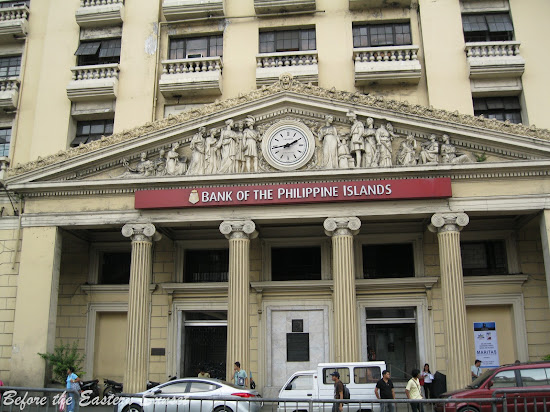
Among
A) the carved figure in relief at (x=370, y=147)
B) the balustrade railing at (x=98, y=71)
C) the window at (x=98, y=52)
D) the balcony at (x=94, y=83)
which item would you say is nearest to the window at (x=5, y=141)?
the balcony at (x=94, y=83)

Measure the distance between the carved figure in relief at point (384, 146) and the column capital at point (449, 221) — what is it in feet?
8.27

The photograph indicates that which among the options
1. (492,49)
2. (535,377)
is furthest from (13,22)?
(535,377)

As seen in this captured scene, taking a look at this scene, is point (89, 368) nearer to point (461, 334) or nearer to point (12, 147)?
point (12, 147)

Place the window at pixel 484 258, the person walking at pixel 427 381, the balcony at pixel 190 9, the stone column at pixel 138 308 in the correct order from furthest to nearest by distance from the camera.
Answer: the balcony at pixel 190 9 < the window at pixel 484 258 < the person walking at pixel 427 381 < the stone column at pixel 138 308

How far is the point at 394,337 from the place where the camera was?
75.6ft

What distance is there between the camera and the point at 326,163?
20750 millimetres

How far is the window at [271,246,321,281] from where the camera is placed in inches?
938

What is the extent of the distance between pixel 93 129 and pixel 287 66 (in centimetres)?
1013

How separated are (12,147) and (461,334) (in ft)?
72.6

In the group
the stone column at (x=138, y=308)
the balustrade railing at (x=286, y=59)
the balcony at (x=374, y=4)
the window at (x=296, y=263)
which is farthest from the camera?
the balcony at (x=374, y=4)

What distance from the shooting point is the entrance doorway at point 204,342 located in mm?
23516

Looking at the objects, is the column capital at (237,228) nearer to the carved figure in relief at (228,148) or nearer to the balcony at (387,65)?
the carved figure in relief at (228,148)

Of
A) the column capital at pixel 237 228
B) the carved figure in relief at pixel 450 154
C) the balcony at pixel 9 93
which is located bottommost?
the column capital at pixel 237 228

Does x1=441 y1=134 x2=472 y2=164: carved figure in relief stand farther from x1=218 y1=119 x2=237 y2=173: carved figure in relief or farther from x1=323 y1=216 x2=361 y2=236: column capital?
x1=218 y1=119 x2=237 y2=173: carved figure in relief
